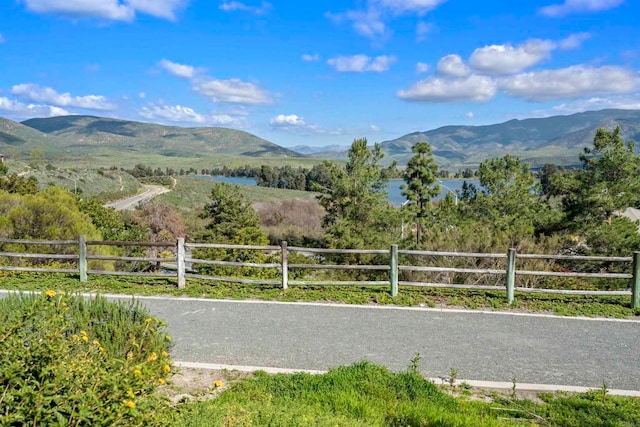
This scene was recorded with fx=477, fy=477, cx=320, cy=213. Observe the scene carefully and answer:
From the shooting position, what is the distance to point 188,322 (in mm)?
7840

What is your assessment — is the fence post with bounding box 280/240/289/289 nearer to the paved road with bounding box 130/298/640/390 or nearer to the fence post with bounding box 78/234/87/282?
the paved road with bounding box 130/298/640/390

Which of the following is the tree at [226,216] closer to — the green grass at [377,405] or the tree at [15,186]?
the tree at [15,186]

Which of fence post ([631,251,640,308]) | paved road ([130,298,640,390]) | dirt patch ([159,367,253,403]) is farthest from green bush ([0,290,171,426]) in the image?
fence post ([631,251,640,308])

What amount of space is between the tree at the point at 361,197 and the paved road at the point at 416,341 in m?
16.4

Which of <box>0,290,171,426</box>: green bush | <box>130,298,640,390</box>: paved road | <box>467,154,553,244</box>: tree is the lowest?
<box>130,298,640,390</box>: paved road

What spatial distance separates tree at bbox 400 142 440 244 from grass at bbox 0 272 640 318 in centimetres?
2418

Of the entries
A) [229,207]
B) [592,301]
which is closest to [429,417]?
[592,301]

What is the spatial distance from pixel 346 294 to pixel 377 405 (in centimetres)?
466

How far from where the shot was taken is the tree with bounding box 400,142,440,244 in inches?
1325

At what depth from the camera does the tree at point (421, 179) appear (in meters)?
33.7

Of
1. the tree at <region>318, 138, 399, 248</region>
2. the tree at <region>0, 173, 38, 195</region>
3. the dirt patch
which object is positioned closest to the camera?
the dirt patch

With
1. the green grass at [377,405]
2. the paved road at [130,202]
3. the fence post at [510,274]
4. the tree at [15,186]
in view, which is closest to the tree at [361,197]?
the tree at [15,186]

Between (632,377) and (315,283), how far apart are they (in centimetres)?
560

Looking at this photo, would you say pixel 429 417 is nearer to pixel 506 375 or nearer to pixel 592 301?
pixel 506 375
